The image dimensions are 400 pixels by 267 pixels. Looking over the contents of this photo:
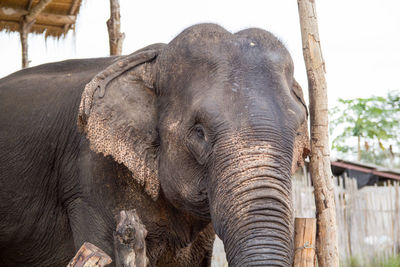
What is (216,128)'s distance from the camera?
3633mm

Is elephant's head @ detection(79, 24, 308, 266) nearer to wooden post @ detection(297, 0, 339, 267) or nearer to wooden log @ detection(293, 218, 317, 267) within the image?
wooden post @ detection(297, 0, 339, 267)

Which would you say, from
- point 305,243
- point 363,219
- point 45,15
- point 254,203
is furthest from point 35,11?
point 254,203

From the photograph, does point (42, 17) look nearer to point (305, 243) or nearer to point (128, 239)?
point (305, 243)

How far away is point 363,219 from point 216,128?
8.07 m

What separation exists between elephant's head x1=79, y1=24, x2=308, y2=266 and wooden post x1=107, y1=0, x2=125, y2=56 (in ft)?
10.6

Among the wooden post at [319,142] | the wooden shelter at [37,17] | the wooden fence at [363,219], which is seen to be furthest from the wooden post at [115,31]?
the wooden fence at [363,219]

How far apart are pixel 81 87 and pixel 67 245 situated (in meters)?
1.27

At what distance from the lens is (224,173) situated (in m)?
3.53

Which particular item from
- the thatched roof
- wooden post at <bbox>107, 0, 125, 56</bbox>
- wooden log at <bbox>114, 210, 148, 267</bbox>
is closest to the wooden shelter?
the thatched roof

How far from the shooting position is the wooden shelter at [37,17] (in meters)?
9.67

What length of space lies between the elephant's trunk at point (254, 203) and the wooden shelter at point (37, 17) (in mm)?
6504

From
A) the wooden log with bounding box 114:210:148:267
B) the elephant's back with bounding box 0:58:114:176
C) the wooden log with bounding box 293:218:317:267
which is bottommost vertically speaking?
the wooden log with bounding box 293:218:317:267

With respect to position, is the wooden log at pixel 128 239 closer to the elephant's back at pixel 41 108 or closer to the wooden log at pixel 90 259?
the wooden log at pixel 90 259

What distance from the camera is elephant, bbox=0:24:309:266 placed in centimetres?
345
